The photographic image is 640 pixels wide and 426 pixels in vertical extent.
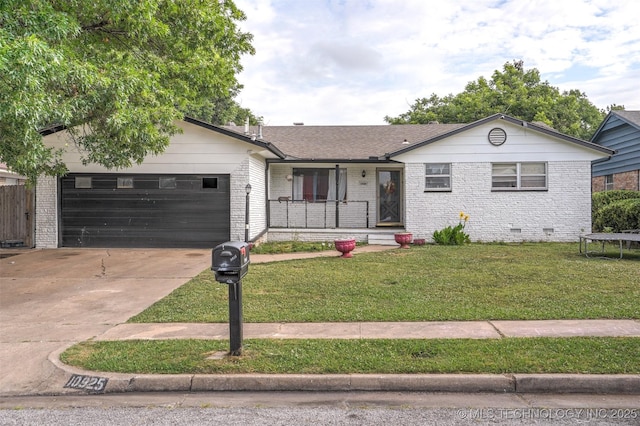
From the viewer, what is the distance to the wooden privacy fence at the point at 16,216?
1409 centimetres

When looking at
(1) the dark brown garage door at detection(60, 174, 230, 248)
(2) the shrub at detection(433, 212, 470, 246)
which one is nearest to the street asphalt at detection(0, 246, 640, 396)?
(1) the dark brown garage door at detection(60, 174, 230, 248)

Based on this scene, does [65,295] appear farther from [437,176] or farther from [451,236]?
[437,176]

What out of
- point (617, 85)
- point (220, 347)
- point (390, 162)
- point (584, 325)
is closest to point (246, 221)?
point (390, 162)

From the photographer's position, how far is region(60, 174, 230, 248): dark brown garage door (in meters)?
13.8

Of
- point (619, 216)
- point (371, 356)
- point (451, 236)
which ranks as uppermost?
point (619, 216)

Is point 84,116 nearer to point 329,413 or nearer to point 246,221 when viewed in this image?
point 246,221

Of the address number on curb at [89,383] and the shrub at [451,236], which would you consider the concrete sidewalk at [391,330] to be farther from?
the shrub at [451,236]

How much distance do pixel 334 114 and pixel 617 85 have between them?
769 inches

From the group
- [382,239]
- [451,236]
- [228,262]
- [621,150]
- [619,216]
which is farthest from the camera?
[621,150]

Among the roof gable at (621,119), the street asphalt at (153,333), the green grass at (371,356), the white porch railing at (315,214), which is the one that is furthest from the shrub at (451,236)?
the green grass at (371,356)

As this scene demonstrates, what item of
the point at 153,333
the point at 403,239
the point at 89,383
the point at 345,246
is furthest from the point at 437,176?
the point at 89,383

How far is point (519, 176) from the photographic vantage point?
1467 centimetres

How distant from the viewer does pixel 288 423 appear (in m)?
3.47

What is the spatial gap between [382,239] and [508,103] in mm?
20344
